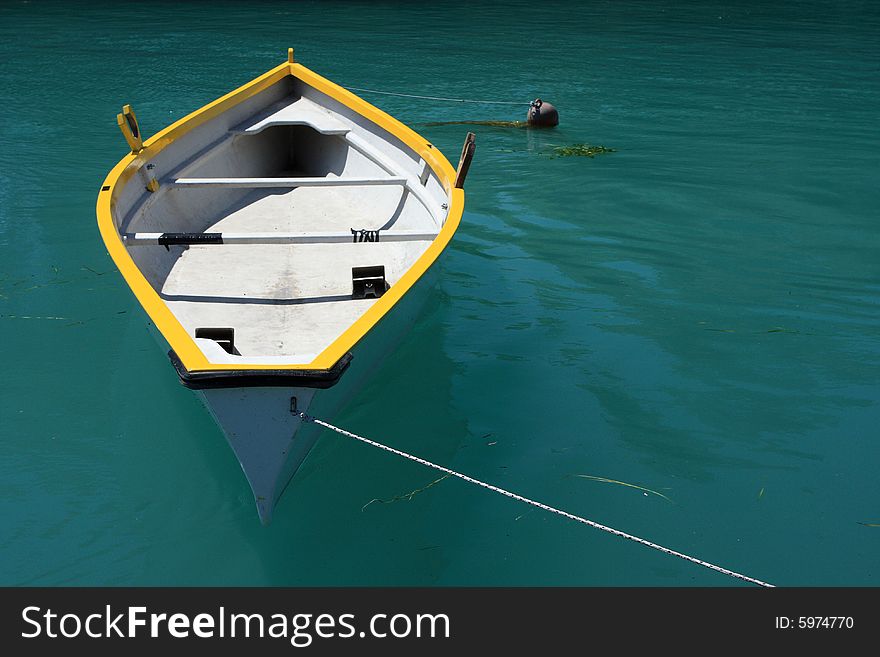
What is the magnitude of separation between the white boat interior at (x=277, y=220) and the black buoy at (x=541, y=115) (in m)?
4.66

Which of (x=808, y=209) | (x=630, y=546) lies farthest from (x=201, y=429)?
(x=808, y=209)

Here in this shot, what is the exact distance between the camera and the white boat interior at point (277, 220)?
21.1 feet

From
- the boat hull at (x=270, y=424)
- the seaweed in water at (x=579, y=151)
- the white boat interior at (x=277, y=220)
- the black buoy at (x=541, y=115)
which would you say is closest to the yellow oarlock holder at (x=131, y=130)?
the white boat interior at (x=277, y=220)

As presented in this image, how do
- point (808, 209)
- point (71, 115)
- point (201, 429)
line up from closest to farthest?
point (201, 429), point (808, 209), point (71, 115)

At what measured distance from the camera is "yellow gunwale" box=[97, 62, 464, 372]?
14.6ft

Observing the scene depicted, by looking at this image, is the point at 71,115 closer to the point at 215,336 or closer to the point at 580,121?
the point at 580,121

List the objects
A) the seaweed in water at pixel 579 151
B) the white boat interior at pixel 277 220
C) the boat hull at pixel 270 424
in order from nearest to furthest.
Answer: the boat hull at pixel 270 424 → the white boat interior at pixel 277 220 → the seaweed in water at pixel 579 151

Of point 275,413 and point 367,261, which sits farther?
point 367,261

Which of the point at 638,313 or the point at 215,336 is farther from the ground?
the point at 215,336

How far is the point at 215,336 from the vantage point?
5.27 m

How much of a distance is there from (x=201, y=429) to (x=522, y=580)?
2.57 meters

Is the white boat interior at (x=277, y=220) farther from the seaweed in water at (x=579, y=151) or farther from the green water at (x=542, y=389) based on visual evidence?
the seaweed in water at (x=579, y=151)
